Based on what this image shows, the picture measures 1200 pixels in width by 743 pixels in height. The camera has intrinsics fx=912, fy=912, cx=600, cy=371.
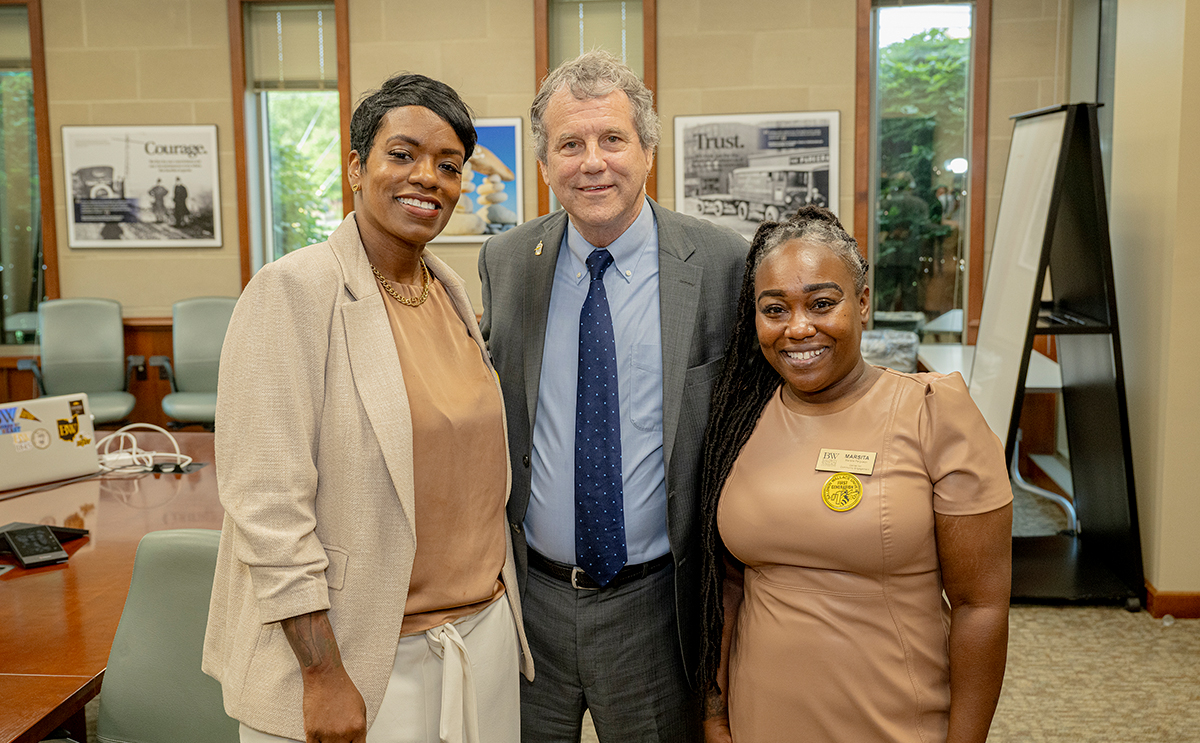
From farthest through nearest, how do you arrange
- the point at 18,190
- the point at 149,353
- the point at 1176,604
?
the point at 18,190
the point at 149,353
the point at 1176,604

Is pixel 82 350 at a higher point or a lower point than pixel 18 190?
lower

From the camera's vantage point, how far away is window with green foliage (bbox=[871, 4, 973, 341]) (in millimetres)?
5797

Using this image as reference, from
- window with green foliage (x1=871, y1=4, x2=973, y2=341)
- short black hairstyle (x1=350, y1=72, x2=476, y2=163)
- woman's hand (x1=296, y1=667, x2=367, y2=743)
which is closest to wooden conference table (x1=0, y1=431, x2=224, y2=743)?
woman's hand (x1=296, y1=667, x2=367, y2=743)

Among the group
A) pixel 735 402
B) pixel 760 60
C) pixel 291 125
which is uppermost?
pixel 760 60

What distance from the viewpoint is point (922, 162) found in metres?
5.89

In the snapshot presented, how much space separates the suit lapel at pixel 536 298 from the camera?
74.0 inches

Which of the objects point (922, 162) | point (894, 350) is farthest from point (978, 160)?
point (894, 350)

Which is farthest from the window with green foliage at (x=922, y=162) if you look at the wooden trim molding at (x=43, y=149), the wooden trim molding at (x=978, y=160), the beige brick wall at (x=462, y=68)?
the wooden trim molding at (x=43, y=149)

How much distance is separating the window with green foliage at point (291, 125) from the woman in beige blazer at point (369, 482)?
4.99 metres

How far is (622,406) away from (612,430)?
59 mm

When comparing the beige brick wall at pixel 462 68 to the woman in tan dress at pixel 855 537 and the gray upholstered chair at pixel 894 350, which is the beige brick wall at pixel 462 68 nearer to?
the gray upholstered chair at pixel 894 350

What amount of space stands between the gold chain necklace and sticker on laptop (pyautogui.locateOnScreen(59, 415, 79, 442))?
7.01ft

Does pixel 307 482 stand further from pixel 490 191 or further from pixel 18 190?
pixel 18 190

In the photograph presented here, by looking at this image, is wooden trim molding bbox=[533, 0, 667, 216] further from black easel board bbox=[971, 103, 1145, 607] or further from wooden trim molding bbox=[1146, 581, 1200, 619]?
wooden trim molding bbox=[1146, 581, 1200, 619]
